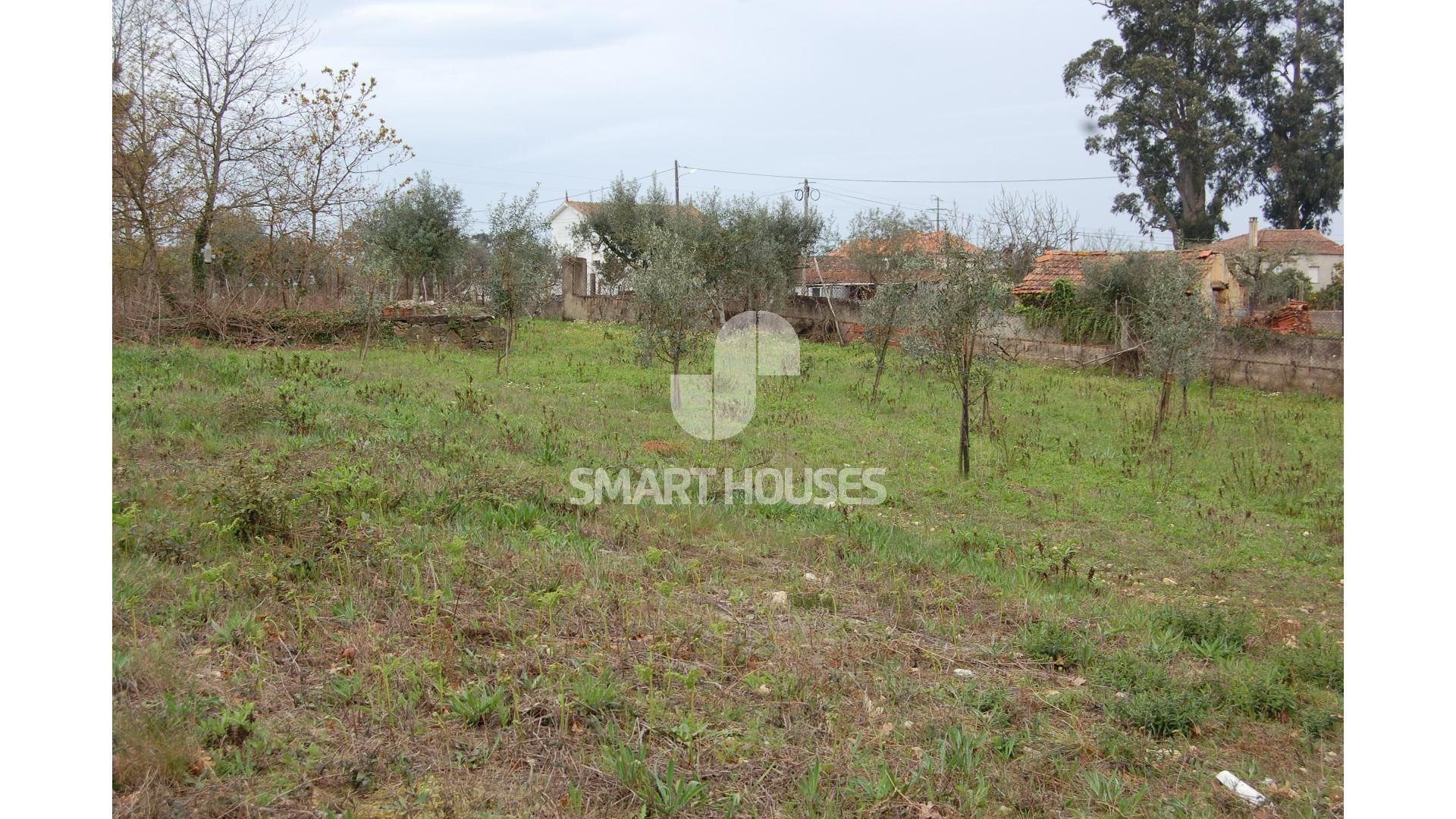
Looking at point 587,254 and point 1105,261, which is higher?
point 587,254

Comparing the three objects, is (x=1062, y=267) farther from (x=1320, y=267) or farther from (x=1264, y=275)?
(x=1320, y=267)

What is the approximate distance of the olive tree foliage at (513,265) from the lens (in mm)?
17641

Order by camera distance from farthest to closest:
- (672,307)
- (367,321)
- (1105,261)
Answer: (1105,261)
(367,321)
(672,307)

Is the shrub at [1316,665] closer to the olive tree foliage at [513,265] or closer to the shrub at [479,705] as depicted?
the shrub at [479,705]

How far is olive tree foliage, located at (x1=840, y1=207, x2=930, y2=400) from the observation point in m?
16.6

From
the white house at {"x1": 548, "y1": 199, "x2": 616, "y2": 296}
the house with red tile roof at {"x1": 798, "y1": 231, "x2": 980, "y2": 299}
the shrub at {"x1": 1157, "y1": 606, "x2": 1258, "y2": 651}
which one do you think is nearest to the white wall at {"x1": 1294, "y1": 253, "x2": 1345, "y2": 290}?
the house with red tile roof at {"x1": 798, "y1": 231, "x2": 980, "y2": 299}

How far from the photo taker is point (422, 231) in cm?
2181

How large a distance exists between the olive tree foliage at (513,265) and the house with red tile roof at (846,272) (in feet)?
31.3

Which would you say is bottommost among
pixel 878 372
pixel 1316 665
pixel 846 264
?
pixel 1316 665

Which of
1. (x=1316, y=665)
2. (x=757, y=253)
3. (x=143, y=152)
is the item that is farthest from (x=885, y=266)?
(x=1316, y=665)

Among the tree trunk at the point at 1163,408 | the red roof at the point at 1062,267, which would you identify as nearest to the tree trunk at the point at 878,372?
the tree trunk at the point at 1163,408

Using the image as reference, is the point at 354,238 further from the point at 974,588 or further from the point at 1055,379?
the point at 974,588

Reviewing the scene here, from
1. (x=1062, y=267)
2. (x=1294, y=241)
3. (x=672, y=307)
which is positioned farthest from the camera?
(x=1294, y=241)

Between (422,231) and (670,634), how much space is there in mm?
19081
